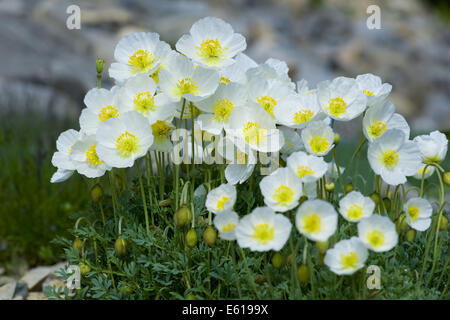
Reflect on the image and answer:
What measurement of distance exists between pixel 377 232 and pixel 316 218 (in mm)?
137

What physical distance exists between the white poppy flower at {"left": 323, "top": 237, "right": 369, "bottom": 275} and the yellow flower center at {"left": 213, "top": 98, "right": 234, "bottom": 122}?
1.48ft

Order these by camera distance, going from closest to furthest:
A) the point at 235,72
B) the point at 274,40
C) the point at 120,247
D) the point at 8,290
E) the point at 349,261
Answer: the point at 349,261 < the point at 120,247 < the point at 235,72 < the point at 8,290 < the point at 274,40

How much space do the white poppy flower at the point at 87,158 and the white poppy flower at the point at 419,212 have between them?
781mm

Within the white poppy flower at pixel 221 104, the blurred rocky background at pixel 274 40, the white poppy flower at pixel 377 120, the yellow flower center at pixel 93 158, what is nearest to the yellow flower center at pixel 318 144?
the white poppy flower at pixel 377 120

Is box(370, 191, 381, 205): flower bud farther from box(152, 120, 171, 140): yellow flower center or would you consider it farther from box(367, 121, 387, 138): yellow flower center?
box(152, 120, 171, 140): yellow flower center

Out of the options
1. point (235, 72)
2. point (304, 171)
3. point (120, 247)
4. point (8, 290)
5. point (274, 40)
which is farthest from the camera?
point (274, 40)

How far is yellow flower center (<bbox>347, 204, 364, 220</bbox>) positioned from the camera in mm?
1232

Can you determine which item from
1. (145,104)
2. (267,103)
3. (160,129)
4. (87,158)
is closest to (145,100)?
(145,104)

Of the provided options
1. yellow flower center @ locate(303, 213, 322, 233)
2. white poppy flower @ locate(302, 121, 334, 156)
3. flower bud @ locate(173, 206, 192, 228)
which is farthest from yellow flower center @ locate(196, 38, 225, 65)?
yellow flower center @ locate(303, 213, 322, 233)

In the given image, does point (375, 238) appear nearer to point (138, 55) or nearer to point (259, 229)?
point (259, 229)

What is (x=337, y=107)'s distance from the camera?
138 centimetres

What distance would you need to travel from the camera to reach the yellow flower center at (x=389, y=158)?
51.7 inches

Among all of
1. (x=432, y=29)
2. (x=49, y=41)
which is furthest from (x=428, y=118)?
(x=49, y=41)

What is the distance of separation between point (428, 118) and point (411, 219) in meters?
6.07
